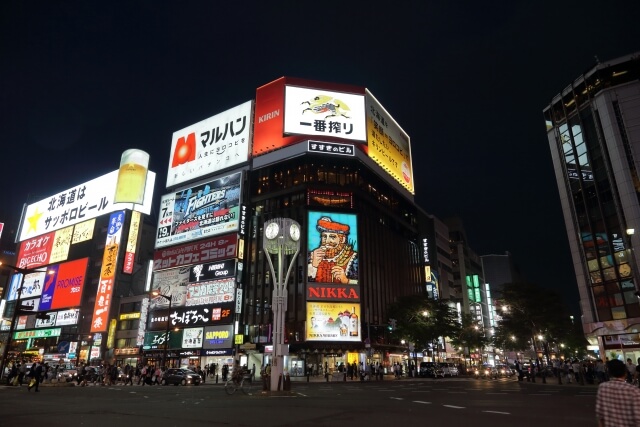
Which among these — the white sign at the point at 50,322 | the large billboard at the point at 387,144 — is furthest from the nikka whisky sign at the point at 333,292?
the white sign at the point at 50,322

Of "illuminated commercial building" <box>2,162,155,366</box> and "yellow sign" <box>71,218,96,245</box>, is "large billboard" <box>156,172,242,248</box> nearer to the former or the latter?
"illuminated commercial building" <box>2,162,155,366</box>

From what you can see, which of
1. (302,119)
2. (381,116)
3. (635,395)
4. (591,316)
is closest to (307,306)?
(302,119)

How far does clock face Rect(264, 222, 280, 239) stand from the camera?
2583cm

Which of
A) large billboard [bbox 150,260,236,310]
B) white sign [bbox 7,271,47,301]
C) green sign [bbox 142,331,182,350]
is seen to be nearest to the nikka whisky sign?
large billboard [bbox 150,260,236,310]

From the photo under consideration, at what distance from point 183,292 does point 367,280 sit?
26.1 metres

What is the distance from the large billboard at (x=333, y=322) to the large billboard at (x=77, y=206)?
1409 inches

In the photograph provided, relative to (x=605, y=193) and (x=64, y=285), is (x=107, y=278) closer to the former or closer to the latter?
(x=64, y=285)

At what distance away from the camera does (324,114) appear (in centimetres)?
6431

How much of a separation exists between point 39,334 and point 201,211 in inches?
1493

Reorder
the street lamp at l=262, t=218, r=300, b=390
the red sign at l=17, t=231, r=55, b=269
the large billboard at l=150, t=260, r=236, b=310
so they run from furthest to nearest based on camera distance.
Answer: the red sign at l=17, t=231, r=55, b=269, the large billboard at l=150, t=260, r=236, b=310, the street lamp at l=262, t=218, r=300, b=390

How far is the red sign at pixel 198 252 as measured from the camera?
196 feet

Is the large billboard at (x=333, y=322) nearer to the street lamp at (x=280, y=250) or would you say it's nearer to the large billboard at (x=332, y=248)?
the large billboard at (x=332, y=248)

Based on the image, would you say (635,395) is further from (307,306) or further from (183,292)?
(183,292)

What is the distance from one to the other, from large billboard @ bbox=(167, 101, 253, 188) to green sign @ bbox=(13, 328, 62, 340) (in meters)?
30.5
